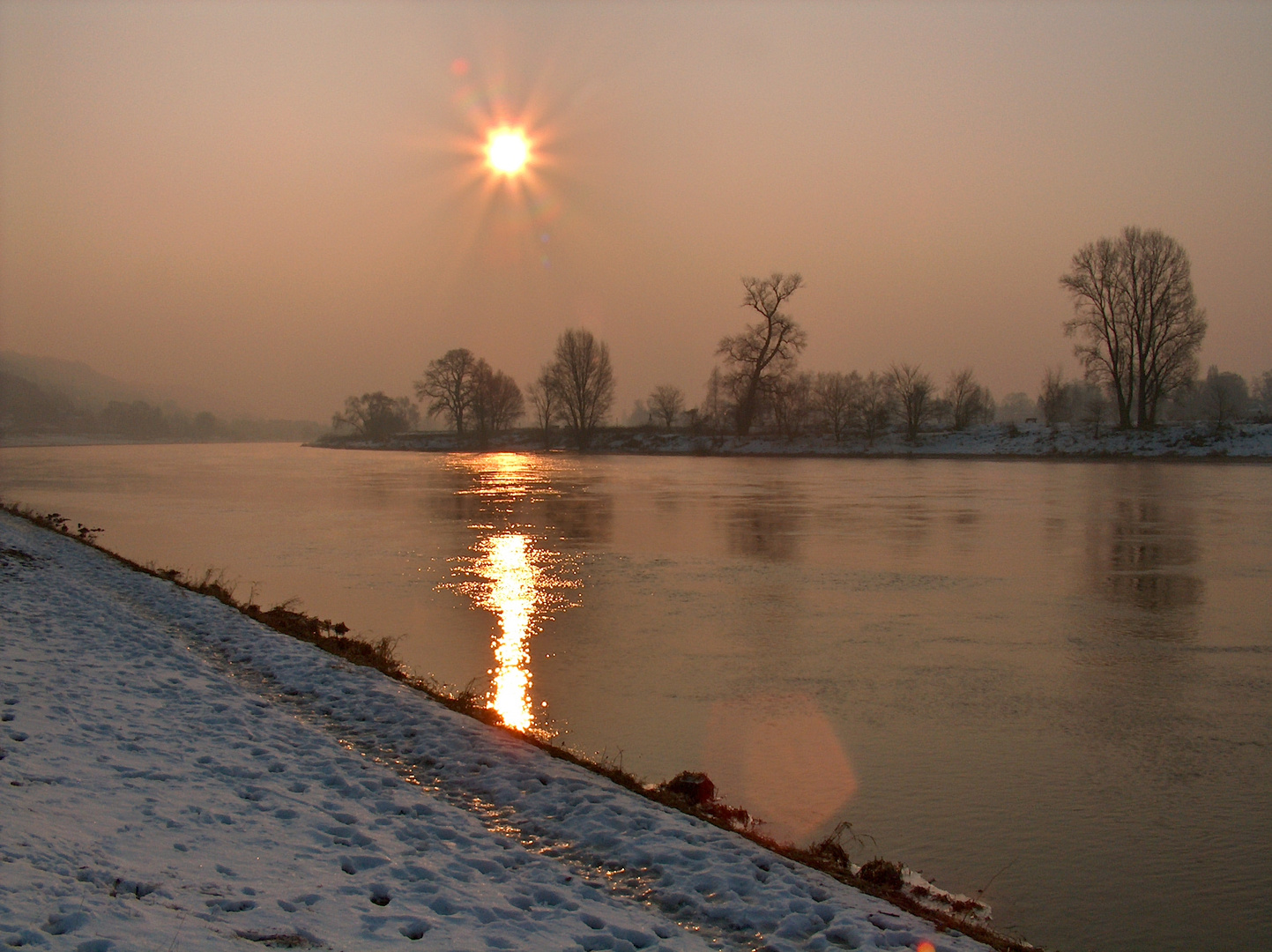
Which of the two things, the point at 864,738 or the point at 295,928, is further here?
the point at 864,738

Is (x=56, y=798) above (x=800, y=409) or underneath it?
underneath

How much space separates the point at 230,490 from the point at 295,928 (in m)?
34.0

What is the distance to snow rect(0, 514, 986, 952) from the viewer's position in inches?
151

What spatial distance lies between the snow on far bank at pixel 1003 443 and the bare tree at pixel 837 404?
207cm

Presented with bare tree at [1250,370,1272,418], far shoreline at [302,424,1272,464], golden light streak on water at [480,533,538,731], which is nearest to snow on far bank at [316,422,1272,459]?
far shoreline at [302,424,1272,464]

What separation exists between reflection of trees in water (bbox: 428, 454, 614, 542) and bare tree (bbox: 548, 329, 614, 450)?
38937 mm

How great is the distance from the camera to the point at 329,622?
1118 centimetres

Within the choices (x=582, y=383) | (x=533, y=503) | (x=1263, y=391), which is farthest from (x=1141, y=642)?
(x=1263, y=391)

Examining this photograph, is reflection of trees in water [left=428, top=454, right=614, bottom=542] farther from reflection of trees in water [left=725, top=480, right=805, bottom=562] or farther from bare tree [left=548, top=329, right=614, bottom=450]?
bare tree [left=548, top=329, right=614, bottom=450]

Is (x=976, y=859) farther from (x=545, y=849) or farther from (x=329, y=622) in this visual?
(x=329, y=622)

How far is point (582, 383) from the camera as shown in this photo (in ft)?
279

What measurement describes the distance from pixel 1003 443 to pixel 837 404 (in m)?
16.1

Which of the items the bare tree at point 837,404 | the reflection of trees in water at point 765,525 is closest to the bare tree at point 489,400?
the bare tree at point 837,404

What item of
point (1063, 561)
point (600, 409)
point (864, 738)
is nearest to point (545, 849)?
point (864, 738)
